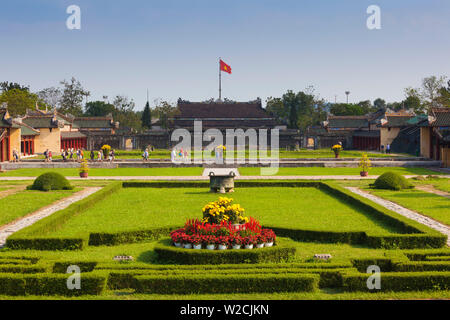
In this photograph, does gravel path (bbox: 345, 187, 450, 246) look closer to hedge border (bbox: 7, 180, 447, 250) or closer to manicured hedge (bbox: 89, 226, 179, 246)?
hedge border (bbox: 7, 180, 447, 250)

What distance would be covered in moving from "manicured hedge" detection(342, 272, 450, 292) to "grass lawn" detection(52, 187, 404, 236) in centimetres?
496

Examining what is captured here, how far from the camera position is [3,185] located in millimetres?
31703

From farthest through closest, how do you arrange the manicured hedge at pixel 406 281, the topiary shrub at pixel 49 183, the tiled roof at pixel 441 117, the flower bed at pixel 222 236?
the tiled roof at pixel 441 117
the topiary shrub at pixel 49 183
the flower bed at pixel 222 236
the manicured hedge at pixel 406 281

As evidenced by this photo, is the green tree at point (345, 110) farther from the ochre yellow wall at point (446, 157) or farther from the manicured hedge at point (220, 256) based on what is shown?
the manicured hedge at point (220, 256)

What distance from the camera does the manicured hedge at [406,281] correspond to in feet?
36.7

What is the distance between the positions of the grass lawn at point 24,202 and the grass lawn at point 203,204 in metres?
2.19

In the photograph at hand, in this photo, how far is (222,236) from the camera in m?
13.6

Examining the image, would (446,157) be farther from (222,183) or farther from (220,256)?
(220,256)

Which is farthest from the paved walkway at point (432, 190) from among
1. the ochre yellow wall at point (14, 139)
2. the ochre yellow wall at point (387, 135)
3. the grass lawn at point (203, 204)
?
the ochre yellow wall at point (387, 135)

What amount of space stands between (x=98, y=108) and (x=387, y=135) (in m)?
63.8

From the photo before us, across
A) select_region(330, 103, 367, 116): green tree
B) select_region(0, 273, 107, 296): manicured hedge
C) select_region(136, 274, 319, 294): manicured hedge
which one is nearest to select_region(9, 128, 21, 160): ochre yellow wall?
select_region(0, 273, 107, 296): manicured hedge

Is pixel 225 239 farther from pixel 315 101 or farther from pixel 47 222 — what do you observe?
pixel 315 101

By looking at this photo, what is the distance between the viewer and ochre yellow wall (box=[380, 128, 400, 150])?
7356 centimetres

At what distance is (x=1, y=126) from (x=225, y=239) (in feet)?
145
